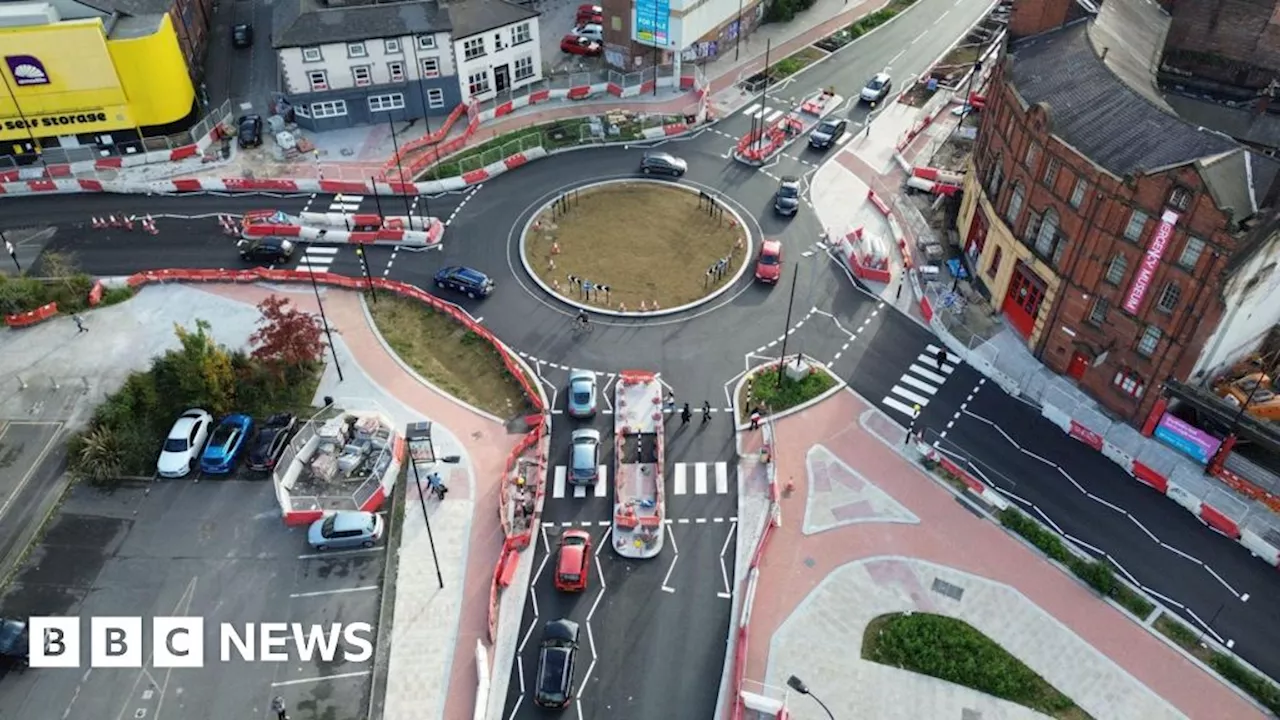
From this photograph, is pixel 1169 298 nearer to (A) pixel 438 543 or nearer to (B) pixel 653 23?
(A) pixel 438 543

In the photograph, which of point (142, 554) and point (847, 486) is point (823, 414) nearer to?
point (847, 486)

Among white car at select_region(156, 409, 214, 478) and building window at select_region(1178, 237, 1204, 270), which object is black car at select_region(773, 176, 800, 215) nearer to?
building window at select_region(1178, 237, 1204, 270)

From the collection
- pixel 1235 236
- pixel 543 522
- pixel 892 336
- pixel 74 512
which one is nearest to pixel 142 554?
pixel 74 512

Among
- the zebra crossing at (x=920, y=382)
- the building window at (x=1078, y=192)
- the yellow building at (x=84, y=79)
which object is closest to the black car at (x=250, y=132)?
the yellow building at (x=84, y=79)

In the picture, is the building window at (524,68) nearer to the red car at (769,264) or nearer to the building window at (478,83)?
the building window at (478,83)

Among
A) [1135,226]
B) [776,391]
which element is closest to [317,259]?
[776,391]

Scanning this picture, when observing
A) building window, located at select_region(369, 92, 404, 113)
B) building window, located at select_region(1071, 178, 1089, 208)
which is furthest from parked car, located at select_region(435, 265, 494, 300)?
building window, located at select_region(1071, 178, 1089, 208)
